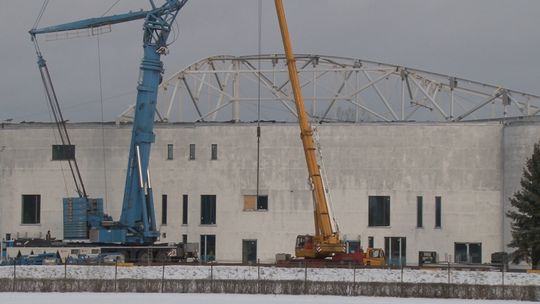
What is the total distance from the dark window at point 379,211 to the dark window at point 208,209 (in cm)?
1070

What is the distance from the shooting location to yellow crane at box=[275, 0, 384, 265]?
66.7 m

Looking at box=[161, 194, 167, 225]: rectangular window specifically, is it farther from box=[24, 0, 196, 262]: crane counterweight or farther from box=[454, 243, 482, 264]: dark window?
box=[454, 243, 482, 264]: dark window

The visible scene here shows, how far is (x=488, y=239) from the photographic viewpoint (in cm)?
8000

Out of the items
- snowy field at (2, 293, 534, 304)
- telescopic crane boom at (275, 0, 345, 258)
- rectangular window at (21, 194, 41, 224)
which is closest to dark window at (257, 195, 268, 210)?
telescopic crane boom at (275, 0, 345, 258)

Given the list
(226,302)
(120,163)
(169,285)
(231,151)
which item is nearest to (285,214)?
(231,151)

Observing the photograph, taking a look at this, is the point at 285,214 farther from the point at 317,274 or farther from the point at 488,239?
the point at 317,274

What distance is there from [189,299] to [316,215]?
18961 mm

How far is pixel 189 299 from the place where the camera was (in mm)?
49250

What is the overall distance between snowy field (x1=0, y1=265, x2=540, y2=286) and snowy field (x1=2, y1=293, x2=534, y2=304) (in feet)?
20.2

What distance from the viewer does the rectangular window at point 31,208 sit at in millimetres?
84938

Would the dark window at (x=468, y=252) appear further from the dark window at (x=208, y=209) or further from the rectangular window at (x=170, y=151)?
the rectangular window at (x=170, y=151)

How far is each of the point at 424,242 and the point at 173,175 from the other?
58.1 ft

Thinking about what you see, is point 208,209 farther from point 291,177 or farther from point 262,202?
point 291,177

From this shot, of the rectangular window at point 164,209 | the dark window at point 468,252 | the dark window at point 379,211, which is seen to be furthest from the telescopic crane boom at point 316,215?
the rectangular window at point 164,209
